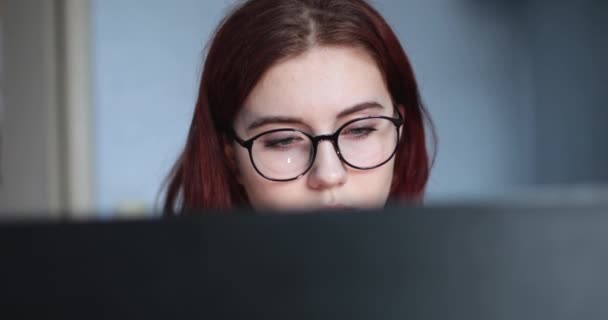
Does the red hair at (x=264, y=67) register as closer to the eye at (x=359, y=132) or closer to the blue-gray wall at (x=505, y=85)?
the eye at (x=359, y=132)

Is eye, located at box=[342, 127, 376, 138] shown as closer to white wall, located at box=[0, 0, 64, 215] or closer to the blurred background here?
the blurred background

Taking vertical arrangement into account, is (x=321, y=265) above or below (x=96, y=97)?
below

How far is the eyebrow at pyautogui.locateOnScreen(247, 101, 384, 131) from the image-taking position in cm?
73

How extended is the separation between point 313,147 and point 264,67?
112mm

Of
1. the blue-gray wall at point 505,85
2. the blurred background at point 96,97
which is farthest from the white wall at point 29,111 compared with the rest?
the blue-gray wall at point 505,85

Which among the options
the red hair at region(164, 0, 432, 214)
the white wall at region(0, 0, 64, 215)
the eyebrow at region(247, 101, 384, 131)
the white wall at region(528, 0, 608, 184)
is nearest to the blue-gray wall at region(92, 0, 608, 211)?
the white wall at region(528, 0, 608, 184)

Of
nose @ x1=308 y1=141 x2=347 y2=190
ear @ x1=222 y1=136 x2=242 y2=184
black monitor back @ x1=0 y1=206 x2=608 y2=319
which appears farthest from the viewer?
ear @ x1=222 y1=136 x2=242 y2=184

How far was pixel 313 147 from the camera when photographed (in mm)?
730

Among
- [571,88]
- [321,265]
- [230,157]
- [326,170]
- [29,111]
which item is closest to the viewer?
[321,265]

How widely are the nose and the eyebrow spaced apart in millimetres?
36

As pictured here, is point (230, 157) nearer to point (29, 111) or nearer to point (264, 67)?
point (264, 67)

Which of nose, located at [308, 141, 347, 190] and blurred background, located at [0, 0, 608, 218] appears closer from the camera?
nose, located at [308, 141, 347, 190]

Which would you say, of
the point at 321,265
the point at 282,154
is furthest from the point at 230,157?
the point at 321,265

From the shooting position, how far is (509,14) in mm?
2045
